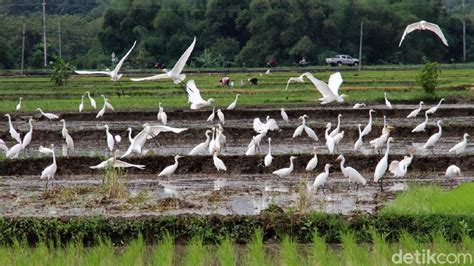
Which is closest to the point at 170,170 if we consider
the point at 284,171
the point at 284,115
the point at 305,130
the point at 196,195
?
the point at 196,195

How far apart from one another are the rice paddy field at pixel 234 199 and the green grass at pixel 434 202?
0.8 inches

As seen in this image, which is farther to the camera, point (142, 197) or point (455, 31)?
point (455, 31)

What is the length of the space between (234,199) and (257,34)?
45.8 meters

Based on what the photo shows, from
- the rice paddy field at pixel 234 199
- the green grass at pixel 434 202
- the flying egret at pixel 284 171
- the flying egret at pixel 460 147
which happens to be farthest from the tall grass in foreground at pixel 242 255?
the flying egret at pixel 460 147

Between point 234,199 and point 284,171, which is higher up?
A: point 284,171

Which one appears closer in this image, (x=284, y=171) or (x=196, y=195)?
(x=196, y=195)

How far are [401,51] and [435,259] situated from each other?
51944 millimetres

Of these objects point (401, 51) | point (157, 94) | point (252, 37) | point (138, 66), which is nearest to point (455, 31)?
point (401, 51)

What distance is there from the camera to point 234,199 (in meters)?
12.6

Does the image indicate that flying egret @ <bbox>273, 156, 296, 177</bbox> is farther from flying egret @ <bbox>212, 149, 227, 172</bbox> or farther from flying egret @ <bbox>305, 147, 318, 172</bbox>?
flying egret @ <bbox>212, 149, 227, 172</bbox>

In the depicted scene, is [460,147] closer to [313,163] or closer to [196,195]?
[313,163]

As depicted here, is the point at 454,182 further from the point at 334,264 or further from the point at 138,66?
the point at 138,66

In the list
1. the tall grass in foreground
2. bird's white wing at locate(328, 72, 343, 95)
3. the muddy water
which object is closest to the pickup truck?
bird's white wing at locate(328, 72, 343, 95)

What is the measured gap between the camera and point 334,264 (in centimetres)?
776
